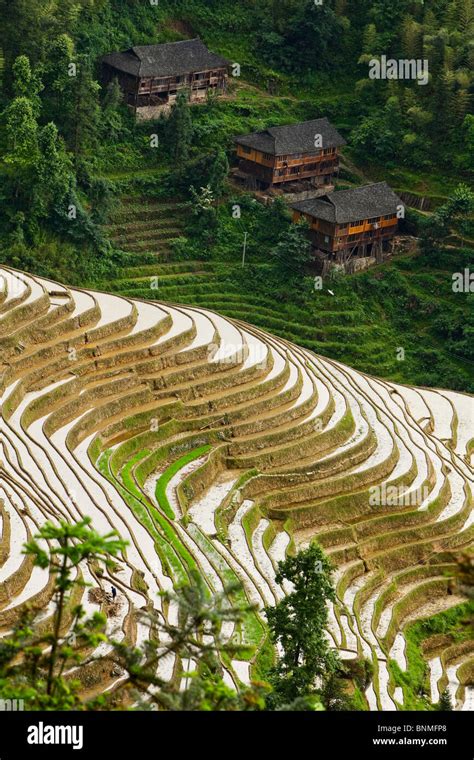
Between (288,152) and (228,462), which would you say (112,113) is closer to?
(288,152)

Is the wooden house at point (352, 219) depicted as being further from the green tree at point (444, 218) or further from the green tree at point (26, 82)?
the green tree at point (26, 82)

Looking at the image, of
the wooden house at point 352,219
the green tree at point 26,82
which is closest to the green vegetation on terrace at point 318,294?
the wooden house at point 352,219

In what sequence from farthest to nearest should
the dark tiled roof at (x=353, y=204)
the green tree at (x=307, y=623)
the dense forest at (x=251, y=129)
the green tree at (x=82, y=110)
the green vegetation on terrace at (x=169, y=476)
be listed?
the dark tiled roof at (x=353, y=204) → the green tree at (x=82, y=110) → the dense forest at (x=251, y=129) → the green vegetation on terrace at (x=169, y=476) → the green tree at (x=307, y=623)

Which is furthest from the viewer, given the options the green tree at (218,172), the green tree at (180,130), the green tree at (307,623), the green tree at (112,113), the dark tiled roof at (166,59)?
the dark tiled roof at (166,59)

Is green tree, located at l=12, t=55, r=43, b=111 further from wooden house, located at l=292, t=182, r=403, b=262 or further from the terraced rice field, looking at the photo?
the terraced rice field

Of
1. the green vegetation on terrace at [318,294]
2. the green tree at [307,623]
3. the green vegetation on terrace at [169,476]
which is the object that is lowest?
the green tree at [307,623]

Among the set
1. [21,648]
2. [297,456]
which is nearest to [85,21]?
[297,456]
